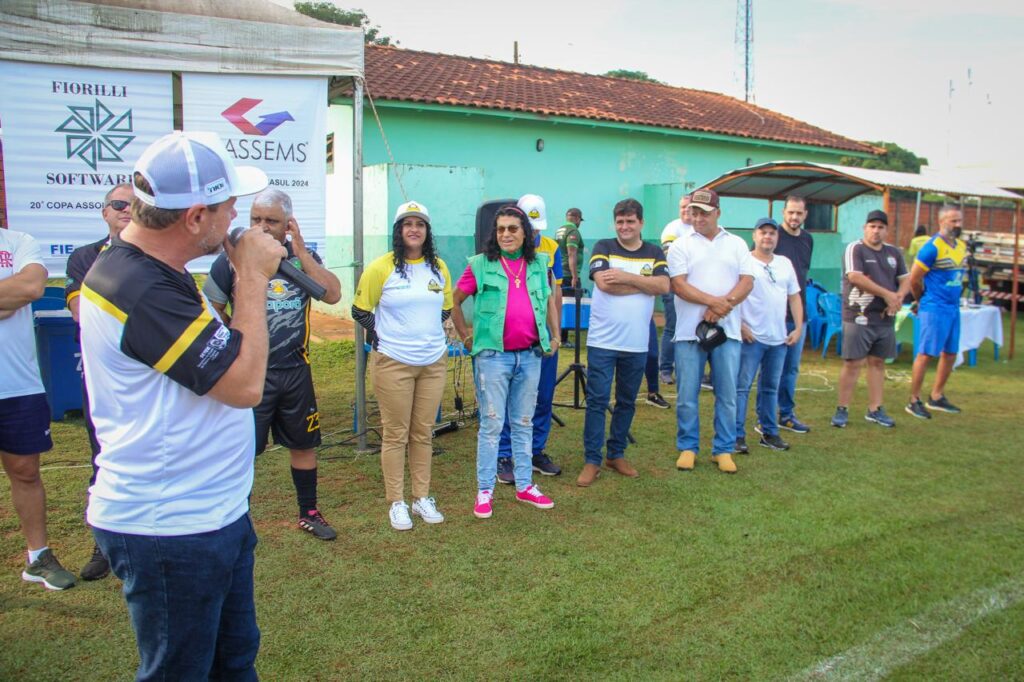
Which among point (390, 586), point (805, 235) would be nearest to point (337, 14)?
point (805, 235)

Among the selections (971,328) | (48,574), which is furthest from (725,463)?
(971,328)

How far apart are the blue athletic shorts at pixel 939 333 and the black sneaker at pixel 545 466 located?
4.41 meters

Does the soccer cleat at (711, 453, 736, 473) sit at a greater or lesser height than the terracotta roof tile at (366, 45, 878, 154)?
lesser

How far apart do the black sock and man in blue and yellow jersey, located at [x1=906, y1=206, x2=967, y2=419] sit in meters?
6.11

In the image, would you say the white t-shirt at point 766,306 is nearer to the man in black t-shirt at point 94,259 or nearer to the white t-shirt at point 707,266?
the white t-shirt at point 707,266

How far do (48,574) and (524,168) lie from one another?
12.7 m

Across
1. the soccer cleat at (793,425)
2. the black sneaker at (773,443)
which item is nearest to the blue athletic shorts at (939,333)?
the soccer cleat at (793,425)

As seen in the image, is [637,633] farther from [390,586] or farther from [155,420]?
[155,420]

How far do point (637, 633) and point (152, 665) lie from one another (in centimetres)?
213

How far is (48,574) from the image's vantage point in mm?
3727

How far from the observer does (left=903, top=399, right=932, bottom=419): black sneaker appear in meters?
7.49

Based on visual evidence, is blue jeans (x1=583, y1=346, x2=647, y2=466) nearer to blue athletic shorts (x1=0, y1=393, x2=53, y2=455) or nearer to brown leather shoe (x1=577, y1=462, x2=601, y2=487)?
brown leather shoe (x1=577, y1=462, x2=601, y2=487)

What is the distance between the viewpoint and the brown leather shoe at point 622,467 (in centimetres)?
555

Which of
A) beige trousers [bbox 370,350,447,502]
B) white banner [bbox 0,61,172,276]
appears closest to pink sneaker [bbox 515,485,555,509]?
beige trousers [bbox 370,350,447,502]
